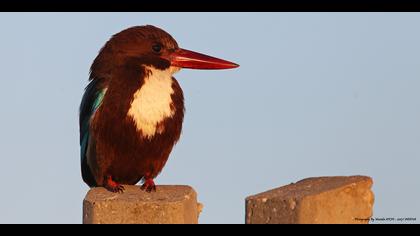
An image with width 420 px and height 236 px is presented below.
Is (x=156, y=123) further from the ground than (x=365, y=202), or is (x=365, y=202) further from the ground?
(x=156, y=123)

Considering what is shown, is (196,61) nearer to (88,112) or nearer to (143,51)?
(143,51)

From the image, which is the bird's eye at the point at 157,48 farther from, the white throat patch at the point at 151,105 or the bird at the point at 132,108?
the white throat patch at the point at 151,105

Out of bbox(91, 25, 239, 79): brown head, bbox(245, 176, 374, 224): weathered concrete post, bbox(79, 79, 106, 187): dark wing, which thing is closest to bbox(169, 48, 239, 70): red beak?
bbox(91, 25, 239, 79): brown head

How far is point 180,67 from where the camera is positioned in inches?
264

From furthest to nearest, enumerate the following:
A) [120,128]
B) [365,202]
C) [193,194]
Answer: [120,128], [193,194], [365,202]

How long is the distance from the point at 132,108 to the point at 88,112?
20.2 inches

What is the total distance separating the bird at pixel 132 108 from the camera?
6.15m

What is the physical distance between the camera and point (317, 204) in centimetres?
381

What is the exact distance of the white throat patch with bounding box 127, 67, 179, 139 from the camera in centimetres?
612

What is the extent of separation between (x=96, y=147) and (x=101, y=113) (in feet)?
0.92

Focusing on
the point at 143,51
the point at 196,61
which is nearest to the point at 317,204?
the point at 143,51
